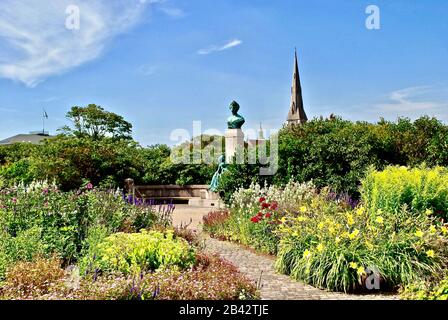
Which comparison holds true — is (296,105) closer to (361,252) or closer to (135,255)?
(361,252)

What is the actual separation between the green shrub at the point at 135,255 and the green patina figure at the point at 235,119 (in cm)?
1295

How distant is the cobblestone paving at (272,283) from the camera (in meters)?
5.48

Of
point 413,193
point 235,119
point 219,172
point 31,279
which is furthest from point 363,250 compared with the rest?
point 235,119

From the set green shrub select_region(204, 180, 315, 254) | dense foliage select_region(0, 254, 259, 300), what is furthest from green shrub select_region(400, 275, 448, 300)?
green shrub select_region(204, 180, 315, 254)

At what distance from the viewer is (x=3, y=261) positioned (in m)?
5.66

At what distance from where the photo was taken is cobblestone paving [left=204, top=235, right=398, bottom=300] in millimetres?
5478

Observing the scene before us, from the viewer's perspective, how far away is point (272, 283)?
6.09 m

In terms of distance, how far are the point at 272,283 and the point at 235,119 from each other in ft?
42.7

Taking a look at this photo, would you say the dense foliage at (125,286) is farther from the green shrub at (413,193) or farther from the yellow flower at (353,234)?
the green shrub at (413,193)

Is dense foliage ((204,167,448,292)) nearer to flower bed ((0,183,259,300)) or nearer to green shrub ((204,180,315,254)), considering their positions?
green shrub ((204,180,315,254))
